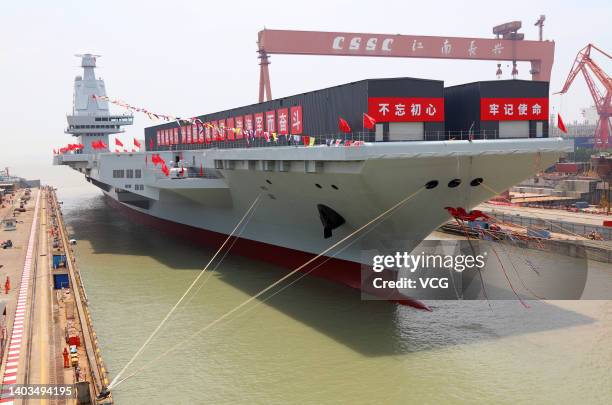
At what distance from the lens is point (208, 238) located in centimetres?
3023

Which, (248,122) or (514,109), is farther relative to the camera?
(248,122)

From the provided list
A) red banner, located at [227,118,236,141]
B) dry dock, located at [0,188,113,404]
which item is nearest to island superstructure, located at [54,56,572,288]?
red banner, located at [227,118,236,141]

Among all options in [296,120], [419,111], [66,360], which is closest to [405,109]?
[419,111]

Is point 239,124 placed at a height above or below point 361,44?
below

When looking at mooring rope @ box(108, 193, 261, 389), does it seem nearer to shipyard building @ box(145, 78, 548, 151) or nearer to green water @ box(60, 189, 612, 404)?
green water @ box(60, 189, 612, 404)

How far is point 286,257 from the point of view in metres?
24.4

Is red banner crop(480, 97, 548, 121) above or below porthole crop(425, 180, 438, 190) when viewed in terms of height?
above

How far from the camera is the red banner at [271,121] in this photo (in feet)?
77.8

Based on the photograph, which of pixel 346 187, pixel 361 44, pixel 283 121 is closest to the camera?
pixel 346 187

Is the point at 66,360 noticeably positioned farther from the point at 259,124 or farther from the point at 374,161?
the point at 259,124

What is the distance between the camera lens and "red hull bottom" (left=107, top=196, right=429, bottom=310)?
70.0ft

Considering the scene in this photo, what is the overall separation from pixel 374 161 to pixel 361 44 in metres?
38.8
